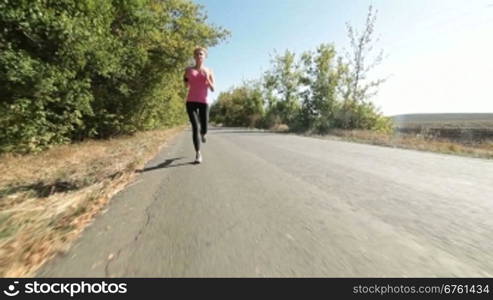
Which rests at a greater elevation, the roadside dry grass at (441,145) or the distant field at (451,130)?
the distant field at (451,130)

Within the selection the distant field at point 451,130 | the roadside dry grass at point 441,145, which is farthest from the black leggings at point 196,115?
the distant field at point 451,130

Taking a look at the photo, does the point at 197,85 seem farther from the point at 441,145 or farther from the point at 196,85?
the point at 441,145

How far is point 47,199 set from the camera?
134 inches

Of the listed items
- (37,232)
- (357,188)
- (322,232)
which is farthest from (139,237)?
(357,188)

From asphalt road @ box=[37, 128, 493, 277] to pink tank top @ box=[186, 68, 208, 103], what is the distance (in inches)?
74.7

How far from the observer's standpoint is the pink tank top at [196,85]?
5.82 metres

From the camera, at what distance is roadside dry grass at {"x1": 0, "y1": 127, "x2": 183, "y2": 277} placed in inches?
83.2

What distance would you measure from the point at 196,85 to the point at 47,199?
3.31 m

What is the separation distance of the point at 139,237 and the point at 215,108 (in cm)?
8881

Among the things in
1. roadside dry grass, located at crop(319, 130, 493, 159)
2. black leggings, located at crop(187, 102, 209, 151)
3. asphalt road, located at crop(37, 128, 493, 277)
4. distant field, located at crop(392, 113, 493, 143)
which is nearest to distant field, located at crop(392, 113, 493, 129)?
distant field, located at crop(392, 113, 493, 143)

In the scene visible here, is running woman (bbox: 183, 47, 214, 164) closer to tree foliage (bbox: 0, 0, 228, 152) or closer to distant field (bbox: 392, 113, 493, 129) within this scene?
tree foliage (bbox: 0, 0, 228, 152)

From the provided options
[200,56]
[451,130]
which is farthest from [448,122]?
[200,56]

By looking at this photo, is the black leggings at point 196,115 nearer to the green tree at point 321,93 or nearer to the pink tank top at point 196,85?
the pink tank top at point 196,85

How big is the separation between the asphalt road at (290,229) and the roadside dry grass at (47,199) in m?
0.15
